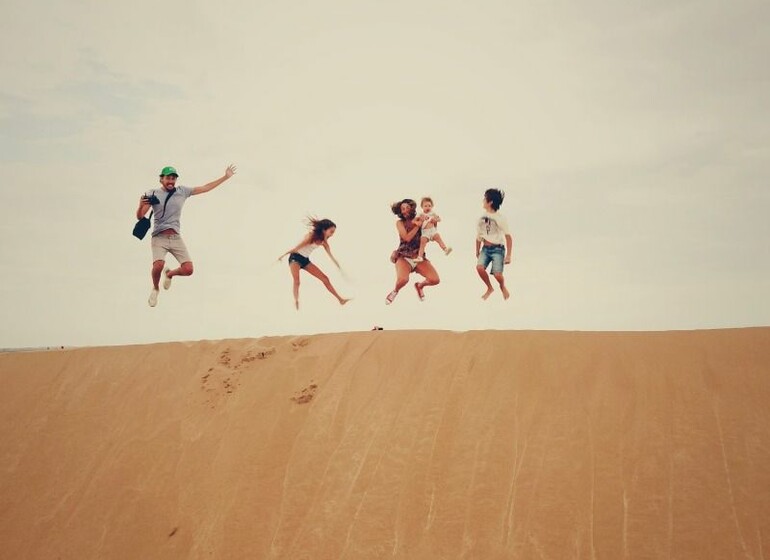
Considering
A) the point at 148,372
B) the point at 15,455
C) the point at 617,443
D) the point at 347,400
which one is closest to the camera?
the point at 617,443

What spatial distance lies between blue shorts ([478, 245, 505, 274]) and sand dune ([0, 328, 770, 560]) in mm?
2435

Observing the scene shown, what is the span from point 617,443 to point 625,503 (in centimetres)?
82

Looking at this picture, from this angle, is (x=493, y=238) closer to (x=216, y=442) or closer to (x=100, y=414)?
(x=216, y=442)

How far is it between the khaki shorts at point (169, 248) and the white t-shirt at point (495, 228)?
5.86 meters

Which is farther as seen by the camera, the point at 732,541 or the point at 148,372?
the point at 148,372

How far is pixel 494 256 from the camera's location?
11.9 m

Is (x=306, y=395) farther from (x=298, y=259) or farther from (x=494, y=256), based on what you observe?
(x=494, y=256)

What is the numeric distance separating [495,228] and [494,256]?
21.9 inches

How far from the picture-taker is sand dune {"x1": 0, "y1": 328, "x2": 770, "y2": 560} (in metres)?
6.71

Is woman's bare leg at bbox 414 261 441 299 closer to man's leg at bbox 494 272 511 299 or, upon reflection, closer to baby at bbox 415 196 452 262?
baby at bbox 415 196 452 262

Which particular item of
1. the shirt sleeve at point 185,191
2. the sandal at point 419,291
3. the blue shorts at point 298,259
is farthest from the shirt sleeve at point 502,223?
the shirt sleeve at point 185,191

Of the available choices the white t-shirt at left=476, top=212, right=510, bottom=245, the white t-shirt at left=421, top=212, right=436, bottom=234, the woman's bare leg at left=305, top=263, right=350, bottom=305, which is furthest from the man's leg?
the woman's bare leg at left=305, top=263, right=350, bottom=305

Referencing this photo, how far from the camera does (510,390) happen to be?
27.6 ft

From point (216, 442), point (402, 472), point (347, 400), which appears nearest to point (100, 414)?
point (216, 442)
